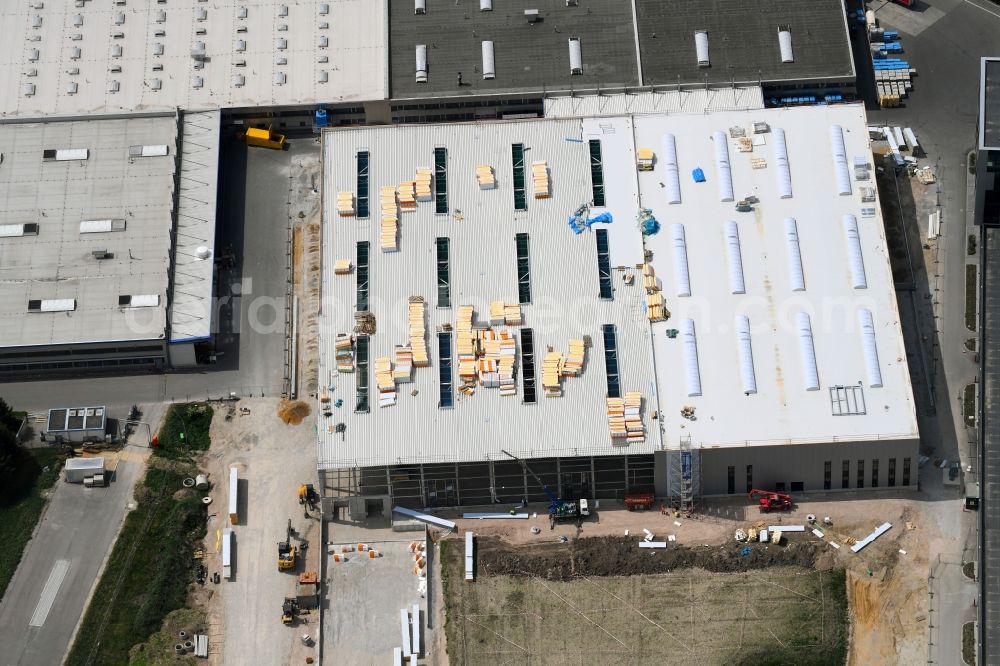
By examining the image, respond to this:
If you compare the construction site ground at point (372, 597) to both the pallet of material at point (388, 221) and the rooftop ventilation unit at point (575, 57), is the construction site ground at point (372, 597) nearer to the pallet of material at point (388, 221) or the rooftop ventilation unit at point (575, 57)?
the pallet of material at point (388, 221)

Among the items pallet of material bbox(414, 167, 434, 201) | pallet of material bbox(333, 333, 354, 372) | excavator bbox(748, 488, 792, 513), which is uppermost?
pallet of material bbox(414, 167, 434, 201)

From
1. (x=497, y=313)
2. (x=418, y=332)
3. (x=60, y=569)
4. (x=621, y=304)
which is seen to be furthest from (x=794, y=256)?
(x=60, y=569)

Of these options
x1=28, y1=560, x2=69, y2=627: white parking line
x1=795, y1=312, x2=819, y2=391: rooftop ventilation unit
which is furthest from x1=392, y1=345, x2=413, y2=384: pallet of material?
x1=795, y1=312, x2=819, y2=391: rooftop ventilation unit

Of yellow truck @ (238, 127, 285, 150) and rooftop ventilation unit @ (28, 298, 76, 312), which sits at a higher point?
yellow truck @ (238, 127, 285, 150)

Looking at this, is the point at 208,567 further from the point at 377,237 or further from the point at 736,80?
the point at 736,80

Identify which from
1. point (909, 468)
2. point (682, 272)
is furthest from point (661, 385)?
point (909, 468)

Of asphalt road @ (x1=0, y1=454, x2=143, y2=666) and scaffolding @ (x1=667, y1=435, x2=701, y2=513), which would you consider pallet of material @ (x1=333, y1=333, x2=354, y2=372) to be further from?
scaffolding @ (x1=667, y1=435, x2=701, y2=513)
